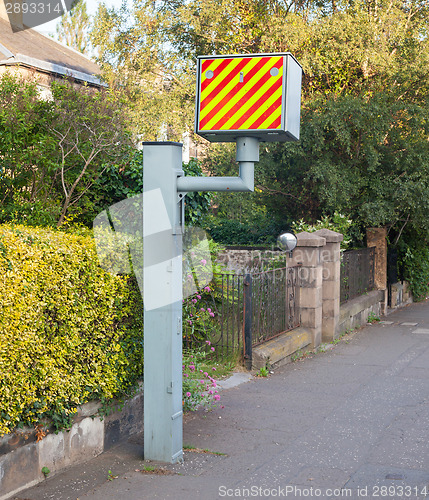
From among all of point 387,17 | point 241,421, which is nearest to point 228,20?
point 387,17

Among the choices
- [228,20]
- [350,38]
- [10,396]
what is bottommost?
[10,396]

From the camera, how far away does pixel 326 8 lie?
18.2 meters

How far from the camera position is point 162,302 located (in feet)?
18.0

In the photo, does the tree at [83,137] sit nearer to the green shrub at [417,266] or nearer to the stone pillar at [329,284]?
the stone pillar at [329,284]

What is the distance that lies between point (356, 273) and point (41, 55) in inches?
379

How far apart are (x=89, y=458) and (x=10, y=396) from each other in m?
1.35

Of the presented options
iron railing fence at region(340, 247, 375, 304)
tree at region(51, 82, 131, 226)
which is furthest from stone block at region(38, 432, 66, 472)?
iron railing fence at region(340, 247, 375, 304)

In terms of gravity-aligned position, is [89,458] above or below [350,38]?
below

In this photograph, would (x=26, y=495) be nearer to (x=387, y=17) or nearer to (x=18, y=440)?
(x=18, y=440)

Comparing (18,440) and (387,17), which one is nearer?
(18,440)

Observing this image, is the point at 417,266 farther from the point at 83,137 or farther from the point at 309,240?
the point at 83,137

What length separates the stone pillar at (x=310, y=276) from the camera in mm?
10742

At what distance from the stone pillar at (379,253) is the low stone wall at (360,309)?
315 mm

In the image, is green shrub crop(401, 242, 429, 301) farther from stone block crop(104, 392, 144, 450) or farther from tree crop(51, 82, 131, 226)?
stone block crop(104, 392, 144, 450)
